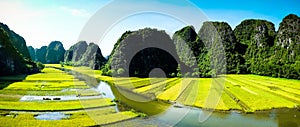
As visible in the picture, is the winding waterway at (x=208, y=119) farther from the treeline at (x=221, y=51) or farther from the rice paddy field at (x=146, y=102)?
the treeline at (x=221, y=51)

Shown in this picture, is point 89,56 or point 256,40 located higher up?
point 256,40

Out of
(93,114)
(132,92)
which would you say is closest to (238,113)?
(93,114)

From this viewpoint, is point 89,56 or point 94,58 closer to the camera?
point 94,58

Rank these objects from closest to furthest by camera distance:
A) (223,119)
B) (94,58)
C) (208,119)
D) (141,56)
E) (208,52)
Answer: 1. (208,119)
2. (223,119)
3. (141,56)
4. (208,52)
5. (94,58)

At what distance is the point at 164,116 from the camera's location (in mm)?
34344

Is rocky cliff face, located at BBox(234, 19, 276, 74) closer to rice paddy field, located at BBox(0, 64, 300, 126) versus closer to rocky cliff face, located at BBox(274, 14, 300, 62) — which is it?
rocky cliff face, located at BBox(274, 14, 300, 62)

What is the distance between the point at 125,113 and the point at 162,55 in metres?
57.8

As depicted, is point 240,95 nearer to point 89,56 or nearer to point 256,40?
point 256,40

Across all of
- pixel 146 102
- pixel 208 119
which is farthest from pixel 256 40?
pixel 208 119

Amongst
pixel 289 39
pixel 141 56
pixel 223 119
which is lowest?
pixel 223 119

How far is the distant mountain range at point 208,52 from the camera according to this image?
77562 mm

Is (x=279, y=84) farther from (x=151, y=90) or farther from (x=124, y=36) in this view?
(x=124, y=36)

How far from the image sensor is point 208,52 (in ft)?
305

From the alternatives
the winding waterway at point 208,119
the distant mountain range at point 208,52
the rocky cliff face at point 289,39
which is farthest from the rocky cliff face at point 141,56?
the winding waterway at point 208,119
